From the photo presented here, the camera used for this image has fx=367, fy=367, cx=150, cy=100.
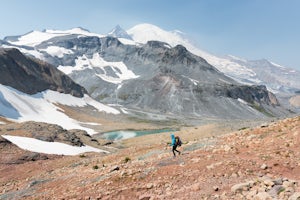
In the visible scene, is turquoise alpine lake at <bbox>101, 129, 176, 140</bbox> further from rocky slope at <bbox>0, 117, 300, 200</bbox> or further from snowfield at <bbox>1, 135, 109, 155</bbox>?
rocky slope at <bbox>0, 117, 300, 200</bbox>

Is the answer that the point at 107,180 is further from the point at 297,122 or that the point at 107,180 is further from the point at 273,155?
the point at 297,122

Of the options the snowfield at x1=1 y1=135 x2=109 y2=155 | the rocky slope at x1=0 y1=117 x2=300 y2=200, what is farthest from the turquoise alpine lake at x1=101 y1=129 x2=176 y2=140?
the rocky slope at x1=0 y1=117 x2=300 y2=200

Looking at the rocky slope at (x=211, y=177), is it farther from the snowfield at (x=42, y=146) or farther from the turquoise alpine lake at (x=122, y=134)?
the turquoise alpine lake at (x=122, y=134)

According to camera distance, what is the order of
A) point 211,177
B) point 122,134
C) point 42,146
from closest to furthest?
point 211,177, point 42,146, point 122,134

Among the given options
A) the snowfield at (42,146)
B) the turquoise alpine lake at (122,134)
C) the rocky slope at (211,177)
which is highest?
the rocky slope at (211,177)

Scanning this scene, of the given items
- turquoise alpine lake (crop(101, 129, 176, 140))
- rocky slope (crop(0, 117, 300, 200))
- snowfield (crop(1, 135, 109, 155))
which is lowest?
turquoise alpine lake (crop(101, 129, 176, 140))

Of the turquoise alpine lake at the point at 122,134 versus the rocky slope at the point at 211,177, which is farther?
the turquoise alpine lake at the point at 122,134

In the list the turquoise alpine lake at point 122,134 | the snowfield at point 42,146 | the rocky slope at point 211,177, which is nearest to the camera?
the rocky slope at point 211,177

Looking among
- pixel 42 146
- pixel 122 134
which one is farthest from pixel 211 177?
pixel 122 134

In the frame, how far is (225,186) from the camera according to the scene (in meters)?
17.7

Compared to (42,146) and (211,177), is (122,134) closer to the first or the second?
(42,146)

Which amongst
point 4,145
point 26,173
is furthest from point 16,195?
point 4,145

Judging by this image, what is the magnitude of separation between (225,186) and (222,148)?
25.5 feet

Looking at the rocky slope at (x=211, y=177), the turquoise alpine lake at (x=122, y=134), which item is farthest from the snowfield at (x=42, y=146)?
the turquoise alpine lake at (x=122, y=134)
